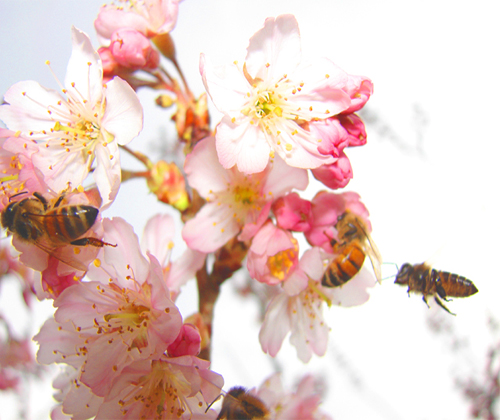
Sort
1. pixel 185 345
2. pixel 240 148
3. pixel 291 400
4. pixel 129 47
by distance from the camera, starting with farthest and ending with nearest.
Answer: pixel 291 400 < pixel 129 47 < pixel 240 148 < pixel 185 345

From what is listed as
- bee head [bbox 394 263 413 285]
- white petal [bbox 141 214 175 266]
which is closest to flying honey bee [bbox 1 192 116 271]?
white petal [bbox 141 214 175 266]

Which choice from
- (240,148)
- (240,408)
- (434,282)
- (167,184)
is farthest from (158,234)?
(434,282)

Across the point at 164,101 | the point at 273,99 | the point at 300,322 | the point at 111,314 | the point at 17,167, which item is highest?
the point at 273,99

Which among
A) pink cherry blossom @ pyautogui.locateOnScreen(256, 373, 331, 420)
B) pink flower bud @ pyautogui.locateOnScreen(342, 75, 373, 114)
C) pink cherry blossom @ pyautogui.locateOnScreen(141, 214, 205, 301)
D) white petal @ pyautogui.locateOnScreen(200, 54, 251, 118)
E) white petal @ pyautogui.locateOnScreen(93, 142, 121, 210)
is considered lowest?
pink cherry blossom @ pyautogui.locateOnScreen(256, 373, 331, 420)

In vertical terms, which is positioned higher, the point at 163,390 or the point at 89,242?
the point at 89,242

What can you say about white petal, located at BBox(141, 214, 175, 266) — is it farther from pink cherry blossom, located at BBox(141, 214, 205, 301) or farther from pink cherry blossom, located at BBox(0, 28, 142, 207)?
pink cherry blossom, located at BBox(0, 28, 142, 207)

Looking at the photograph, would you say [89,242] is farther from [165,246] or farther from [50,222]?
[165,246]

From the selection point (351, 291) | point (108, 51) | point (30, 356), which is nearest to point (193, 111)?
point (108, 51)
